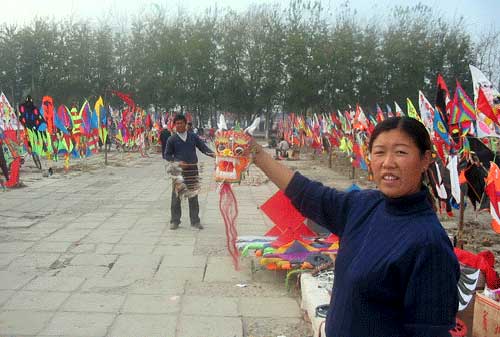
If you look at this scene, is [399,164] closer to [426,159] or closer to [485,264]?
[426,159]

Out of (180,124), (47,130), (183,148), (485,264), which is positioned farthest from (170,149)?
(47,130)

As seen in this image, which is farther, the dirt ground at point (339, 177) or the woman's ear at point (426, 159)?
the dirt ground at point (339, 177)

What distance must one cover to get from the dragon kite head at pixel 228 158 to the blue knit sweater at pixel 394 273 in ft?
4.87

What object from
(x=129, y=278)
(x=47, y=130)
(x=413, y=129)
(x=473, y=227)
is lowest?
(x=473, y=227)

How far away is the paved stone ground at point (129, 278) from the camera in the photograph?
381 centimetres

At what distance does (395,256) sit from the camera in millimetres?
1321

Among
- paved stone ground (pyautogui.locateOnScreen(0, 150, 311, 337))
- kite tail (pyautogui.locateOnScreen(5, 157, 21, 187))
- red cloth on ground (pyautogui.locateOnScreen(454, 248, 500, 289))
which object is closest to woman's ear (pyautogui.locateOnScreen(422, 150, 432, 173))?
red cloth on ground (pyautogui.locateOnScreen(454, 248, 500, 289))

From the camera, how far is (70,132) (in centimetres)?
1467

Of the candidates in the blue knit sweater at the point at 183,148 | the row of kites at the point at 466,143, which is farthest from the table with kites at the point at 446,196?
the blue knit sweater at the point at 183,148

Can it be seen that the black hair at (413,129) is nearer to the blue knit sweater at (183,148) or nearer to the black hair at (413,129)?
the black hair at (413,129)

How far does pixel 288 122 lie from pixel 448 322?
1000 inches

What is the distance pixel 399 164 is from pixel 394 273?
1.10 ft

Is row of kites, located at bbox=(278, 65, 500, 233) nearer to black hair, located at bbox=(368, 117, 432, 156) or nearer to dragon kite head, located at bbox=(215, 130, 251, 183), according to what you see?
dragon kite head, located at bbox=(215, 130, 251, 183)

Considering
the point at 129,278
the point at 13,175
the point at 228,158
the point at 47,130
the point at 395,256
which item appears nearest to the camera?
the point at 395,256
